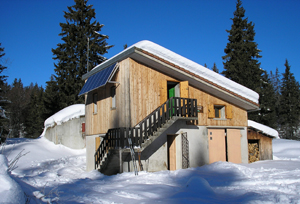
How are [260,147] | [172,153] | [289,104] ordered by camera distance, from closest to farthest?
1. [172,153]
2. [260,147]
3. [289,104]

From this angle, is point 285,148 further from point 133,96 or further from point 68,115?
point 68,115

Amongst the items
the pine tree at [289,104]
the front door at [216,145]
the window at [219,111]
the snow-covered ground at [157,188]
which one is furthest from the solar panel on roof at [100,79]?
the pine tree at [289,104]

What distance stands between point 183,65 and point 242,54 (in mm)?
21336

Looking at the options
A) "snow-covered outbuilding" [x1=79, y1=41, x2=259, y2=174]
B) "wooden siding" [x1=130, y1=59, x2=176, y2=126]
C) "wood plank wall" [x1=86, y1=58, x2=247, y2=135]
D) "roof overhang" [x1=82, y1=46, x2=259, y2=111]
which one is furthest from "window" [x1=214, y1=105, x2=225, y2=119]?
"wooden siding" [x1=130, y1=59, x2=176, y2=126]

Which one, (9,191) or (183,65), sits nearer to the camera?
(9,191)

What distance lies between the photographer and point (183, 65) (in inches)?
603

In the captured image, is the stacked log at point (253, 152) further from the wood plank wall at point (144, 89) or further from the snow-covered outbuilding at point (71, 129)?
the snow-covered outbuilding at point (71, 129)

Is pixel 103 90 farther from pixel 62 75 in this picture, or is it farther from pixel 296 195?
pixel 62 75

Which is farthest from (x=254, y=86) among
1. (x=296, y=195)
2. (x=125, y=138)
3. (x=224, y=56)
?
(x=296, y=195)

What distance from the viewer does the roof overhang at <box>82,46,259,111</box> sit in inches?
520

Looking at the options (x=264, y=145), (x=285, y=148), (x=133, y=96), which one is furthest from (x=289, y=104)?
(x=133, y=96)

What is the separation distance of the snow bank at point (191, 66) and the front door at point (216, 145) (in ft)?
9.68

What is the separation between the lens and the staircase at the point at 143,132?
488 inches

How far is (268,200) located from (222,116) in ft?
35.9
